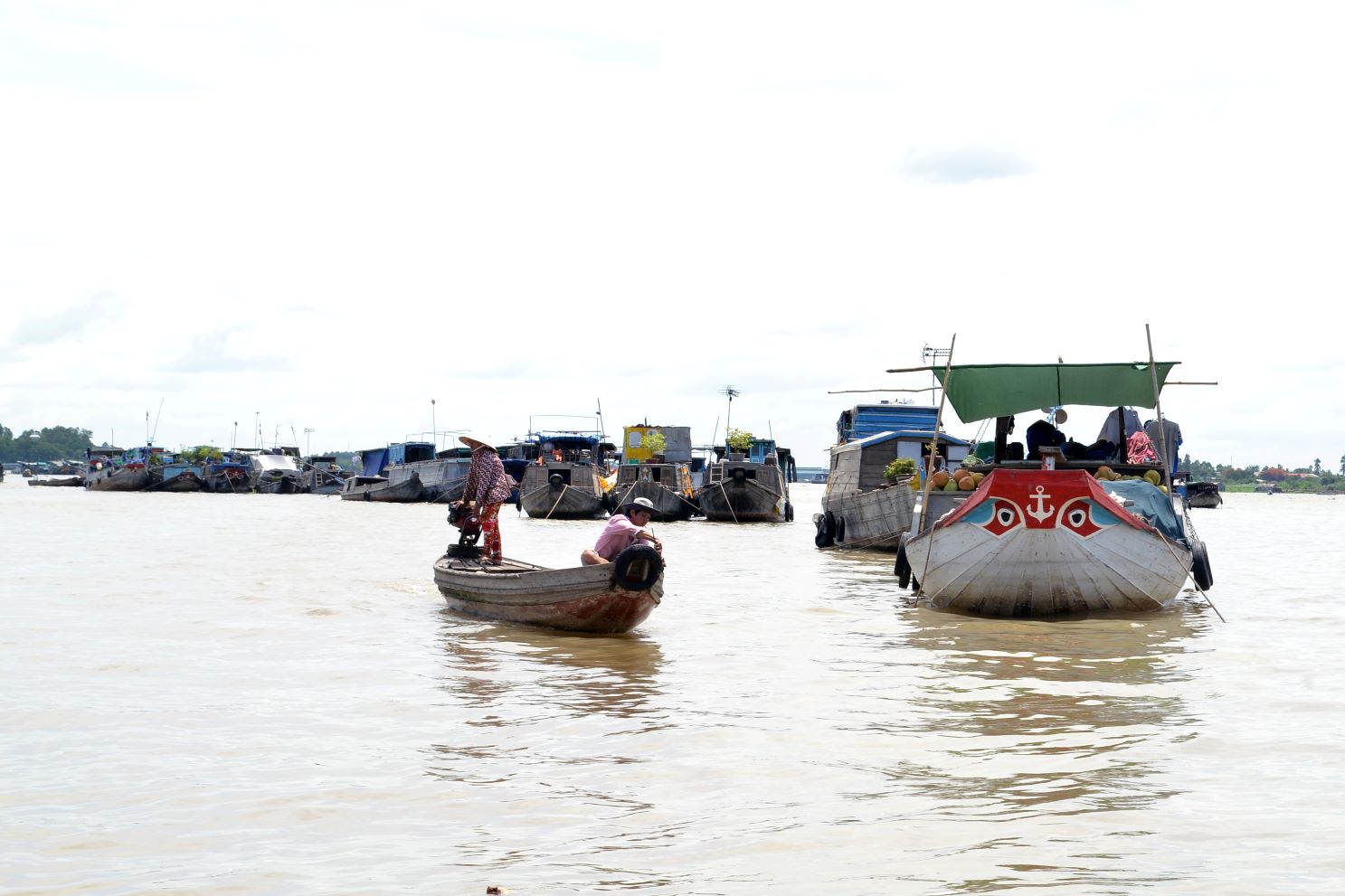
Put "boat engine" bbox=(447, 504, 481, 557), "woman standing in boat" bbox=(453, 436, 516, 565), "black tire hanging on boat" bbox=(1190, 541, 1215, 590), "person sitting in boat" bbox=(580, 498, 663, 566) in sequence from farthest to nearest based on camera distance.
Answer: "boat engine" bbox=(447, 504, 481, 557) < "black tire hanging on boat" bbox=(1190, 541, 1215, 590) < "woman standing in boat" bbox=(453, 436, 516, 565) < "person sitting in boat" bbox=(580, 498, 663, 566)

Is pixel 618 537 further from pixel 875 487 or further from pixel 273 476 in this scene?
pixel 273 476

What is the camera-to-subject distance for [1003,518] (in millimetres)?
13844

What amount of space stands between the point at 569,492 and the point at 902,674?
37037 millimetres

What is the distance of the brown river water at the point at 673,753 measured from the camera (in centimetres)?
568

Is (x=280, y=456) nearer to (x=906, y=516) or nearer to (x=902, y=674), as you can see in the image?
(x=906, y=516)

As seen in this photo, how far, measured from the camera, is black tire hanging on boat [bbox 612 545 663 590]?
1311cm

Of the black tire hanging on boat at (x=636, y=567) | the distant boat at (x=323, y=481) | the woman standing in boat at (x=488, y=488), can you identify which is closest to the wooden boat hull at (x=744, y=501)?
the woman standing in boat at (x=488, y=488)

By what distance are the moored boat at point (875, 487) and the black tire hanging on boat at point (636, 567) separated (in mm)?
12210

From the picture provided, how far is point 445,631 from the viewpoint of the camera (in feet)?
48.0

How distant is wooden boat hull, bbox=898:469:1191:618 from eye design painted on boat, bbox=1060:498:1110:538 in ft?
0.03

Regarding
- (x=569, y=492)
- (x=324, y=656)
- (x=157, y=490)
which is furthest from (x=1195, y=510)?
(x=324, y=656)

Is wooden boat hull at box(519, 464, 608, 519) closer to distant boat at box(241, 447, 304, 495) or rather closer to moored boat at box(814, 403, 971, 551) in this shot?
moored boat at box(814, 403, 971, 551)

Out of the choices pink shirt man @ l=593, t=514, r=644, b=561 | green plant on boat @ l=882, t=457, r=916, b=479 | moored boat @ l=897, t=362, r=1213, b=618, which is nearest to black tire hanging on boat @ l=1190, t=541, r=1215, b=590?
moored boat @ l=897, t=362, r=1213, b=618

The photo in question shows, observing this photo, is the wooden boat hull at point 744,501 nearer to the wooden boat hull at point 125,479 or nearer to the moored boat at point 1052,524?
the moored boat at point 1052,524
